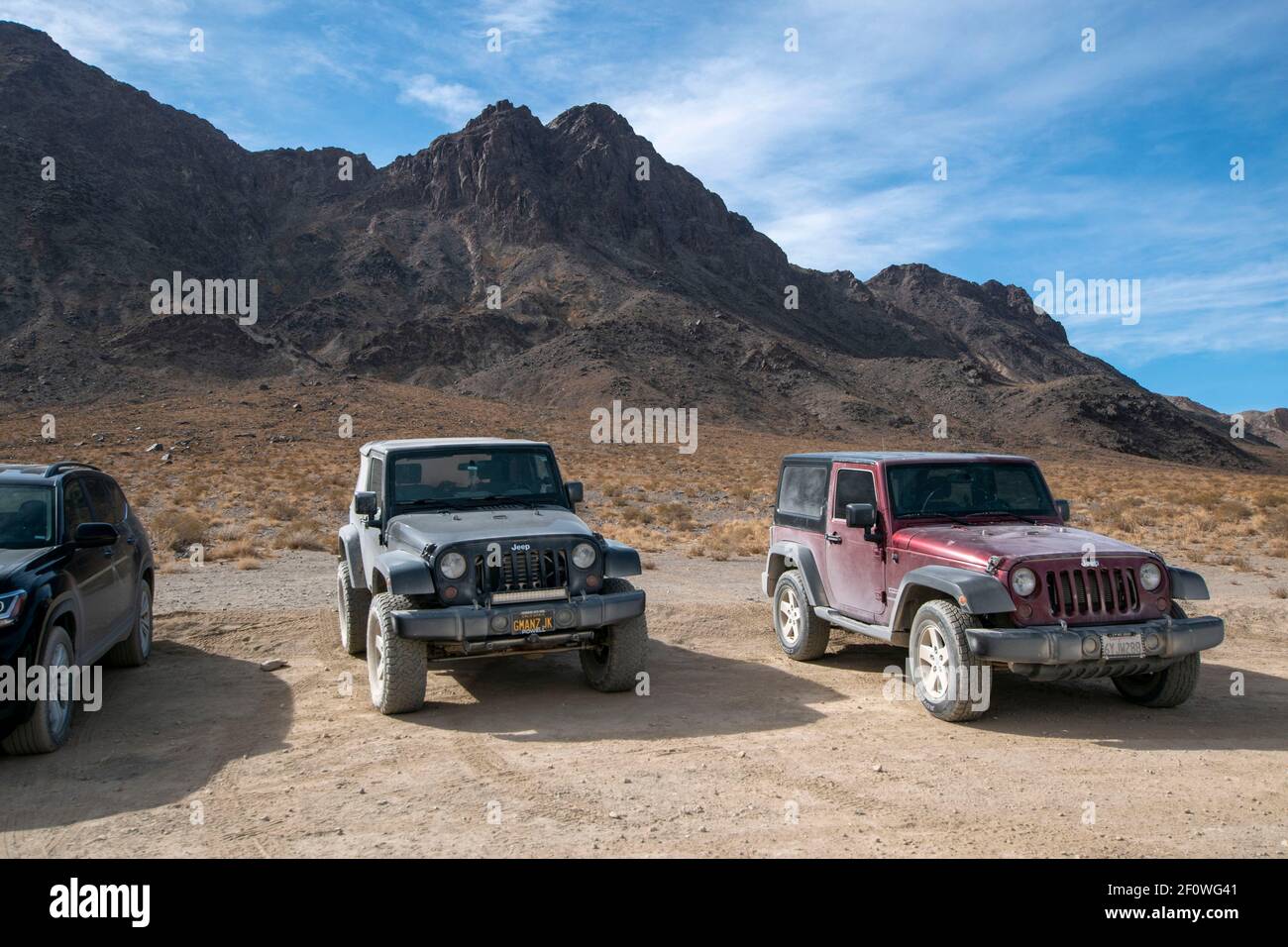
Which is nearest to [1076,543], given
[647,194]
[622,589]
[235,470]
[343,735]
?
[622,589]

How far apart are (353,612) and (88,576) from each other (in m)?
2.58

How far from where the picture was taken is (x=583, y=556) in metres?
7.40

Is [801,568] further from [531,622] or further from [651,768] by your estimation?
[651,768]

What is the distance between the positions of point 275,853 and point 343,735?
213cm

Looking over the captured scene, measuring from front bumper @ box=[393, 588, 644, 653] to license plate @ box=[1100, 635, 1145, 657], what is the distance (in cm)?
322

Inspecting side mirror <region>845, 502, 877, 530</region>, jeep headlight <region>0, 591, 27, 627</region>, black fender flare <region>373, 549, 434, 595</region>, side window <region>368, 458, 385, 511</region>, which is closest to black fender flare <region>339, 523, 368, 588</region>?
side window <region>368, 458, 385, 511</region>

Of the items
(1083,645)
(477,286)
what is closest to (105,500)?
(1083,645)

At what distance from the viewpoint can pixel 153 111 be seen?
Answer: 11250cm

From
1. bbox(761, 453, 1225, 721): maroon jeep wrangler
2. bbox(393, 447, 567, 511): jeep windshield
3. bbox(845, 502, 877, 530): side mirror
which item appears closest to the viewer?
bbox(761, 453, 1225, 721): maroon jeep wrangler

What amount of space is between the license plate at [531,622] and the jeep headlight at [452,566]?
0.56 metres

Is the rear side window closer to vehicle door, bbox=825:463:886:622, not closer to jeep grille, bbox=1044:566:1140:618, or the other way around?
vehicle door, bbox=825:463:886:622

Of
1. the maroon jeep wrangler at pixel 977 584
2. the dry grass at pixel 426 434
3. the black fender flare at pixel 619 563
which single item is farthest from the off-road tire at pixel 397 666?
the dry grass at pixel 426 434

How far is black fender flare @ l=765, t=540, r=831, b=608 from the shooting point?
8859 millimetres
